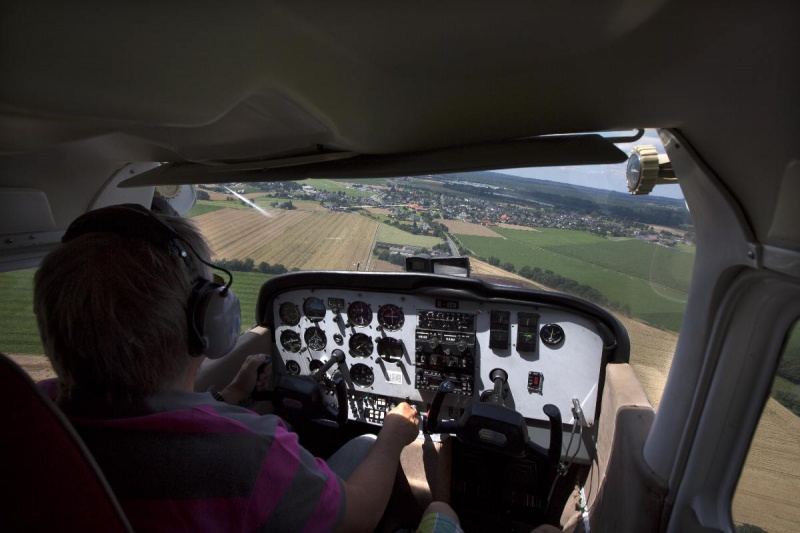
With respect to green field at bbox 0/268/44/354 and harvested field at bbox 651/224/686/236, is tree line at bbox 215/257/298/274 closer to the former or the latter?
green field at bbox 0/268/44/354

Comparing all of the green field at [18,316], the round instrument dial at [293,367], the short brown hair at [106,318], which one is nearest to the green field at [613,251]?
the short brown hair at [106,318]

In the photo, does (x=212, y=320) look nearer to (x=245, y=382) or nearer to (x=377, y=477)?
(x=377, y=477)

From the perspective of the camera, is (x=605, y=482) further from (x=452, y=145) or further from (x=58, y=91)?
(x=58, y=91)

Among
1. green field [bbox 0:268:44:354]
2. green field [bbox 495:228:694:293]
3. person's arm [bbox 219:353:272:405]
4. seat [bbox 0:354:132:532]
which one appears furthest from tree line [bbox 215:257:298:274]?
seat [bbox 0:354:132:532]

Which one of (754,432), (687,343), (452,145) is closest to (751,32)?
(452,145)

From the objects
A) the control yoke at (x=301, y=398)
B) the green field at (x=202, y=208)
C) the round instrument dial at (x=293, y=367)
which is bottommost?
the round instrument dial at (x=293, y=367)

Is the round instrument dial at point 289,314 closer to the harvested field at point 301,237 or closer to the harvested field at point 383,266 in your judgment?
the harvested field at point 301,237

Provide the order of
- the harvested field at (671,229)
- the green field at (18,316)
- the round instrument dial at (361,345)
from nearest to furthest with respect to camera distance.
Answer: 1. the harvested field at (671,229)
2. the green field at (18,316)
3. the round instrument dial at (361,345)

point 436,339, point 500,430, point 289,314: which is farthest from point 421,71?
point 289,314
